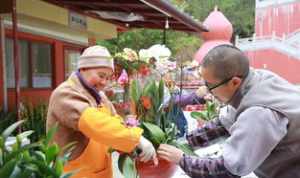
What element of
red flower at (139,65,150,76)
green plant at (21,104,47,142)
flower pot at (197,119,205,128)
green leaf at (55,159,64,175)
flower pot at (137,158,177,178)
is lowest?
green plant at (21,104,47,142)

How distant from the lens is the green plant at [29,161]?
116cm

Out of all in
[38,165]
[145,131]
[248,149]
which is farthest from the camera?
[145,131]

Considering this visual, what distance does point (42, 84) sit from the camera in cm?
702

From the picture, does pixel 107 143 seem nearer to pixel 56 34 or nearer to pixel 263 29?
→ pixel 56 34

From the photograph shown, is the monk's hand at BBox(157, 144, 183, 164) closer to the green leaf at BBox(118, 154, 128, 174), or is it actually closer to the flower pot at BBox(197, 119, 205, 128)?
the green leaf at BBox(118, 154, 128, 174)

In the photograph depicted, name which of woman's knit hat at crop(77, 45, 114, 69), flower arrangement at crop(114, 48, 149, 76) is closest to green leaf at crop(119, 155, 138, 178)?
woman's knit hat at crop(77, 45, 114, 69)

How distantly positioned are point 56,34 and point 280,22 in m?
14.1

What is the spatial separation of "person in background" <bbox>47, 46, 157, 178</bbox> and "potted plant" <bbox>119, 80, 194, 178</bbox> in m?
0.06

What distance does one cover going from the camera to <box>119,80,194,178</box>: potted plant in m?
1.75

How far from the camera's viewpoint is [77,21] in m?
7.58

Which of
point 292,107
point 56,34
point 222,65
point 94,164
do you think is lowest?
point 94,164

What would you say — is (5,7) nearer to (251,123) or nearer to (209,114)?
(209,114)

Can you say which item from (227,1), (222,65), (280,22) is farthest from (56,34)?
(227,1)

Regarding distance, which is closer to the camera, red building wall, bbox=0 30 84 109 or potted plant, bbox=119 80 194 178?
potted plant, bbox=119 80 194 178
